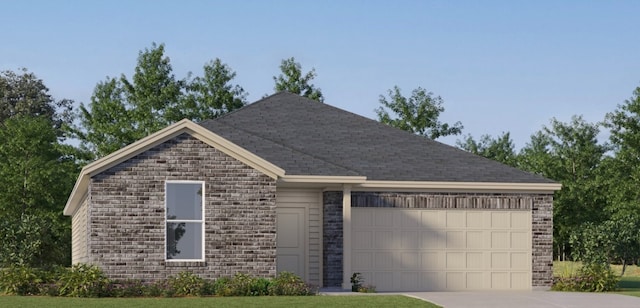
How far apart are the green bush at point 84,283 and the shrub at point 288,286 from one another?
3.69 m

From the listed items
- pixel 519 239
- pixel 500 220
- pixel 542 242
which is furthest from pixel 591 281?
pixel 500 220

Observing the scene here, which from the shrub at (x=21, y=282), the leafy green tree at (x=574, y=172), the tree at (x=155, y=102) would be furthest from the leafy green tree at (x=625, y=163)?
the shrub at (x=21, y=282)

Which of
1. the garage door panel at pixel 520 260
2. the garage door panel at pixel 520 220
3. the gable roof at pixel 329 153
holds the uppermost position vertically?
the gable roof at pixel 329 153

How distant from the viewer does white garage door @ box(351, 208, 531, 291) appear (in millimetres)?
26000

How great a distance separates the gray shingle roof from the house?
0.06 metres

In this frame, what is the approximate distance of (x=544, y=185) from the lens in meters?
26.7

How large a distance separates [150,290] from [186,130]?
3.75 meters

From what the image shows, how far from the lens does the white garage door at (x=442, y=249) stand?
85.3ft

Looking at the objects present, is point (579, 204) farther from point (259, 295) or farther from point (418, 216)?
point (259, 295)

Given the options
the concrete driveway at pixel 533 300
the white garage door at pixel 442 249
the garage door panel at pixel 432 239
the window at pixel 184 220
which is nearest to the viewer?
A: the concrete driveway at pixel 533 300

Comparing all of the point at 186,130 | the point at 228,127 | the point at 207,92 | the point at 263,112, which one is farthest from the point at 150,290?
the point at 207,92

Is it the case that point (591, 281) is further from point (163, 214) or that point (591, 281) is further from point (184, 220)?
point (163, 214)

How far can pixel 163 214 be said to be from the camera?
23.6m

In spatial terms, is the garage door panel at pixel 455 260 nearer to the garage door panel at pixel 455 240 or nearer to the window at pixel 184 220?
the garage door panel at pixel 455 240
